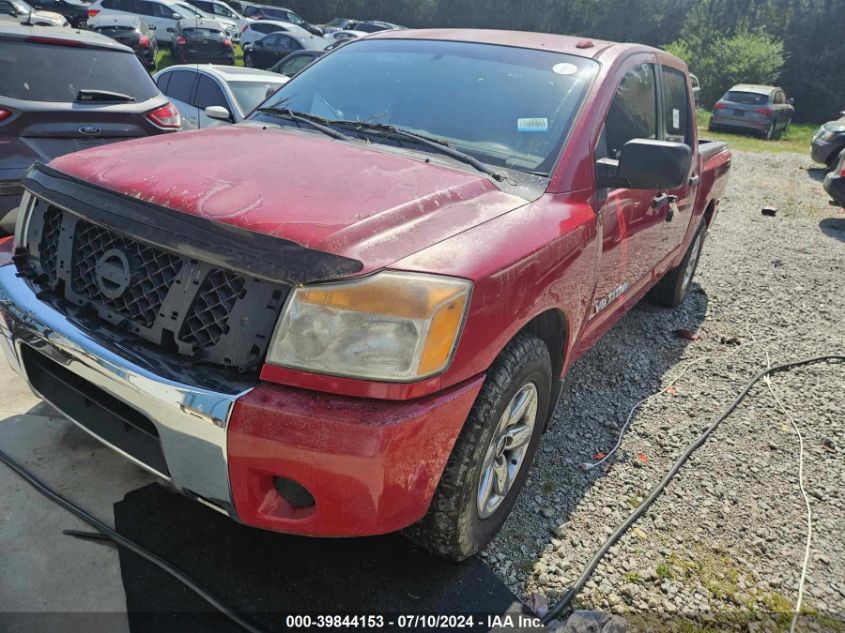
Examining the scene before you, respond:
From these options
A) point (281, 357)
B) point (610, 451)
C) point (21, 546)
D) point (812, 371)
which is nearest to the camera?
point (281, 357)

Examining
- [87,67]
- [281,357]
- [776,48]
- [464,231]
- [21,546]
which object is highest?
[776,48]

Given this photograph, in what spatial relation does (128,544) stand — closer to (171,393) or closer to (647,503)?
(171,393)

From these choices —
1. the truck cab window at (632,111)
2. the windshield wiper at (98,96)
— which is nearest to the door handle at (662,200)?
the truck cab window at (632,111)

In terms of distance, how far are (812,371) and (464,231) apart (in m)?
3.47

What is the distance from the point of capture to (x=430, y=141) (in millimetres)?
2701

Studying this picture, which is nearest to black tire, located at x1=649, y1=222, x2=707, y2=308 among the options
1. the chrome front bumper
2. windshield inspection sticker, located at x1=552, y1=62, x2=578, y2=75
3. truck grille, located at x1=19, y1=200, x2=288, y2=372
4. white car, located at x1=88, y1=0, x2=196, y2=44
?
windshield inspection sticker, located at x1=552, y1=62, x2=578, y2=75

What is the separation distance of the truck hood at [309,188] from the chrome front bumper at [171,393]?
1.47 feet

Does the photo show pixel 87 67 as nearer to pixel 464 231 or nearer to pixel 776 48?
pixel 464 231

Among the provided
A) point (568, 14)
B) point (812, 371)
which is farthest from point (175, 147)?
point (568, 14)

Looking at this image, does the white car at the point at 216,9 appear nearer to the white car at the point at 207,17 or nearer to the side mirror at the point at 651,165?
the white car at the point at 207,17

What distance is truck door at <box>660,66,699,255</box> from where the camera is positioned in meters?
3.80

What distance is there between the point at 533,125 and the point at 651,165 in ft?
1.67

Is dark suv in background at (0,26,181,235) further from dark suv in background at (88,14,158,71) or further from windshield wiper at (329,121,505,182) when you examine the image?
dark suv in background at (88,14,158,71)

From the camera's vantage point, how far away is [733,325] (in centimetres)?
509
